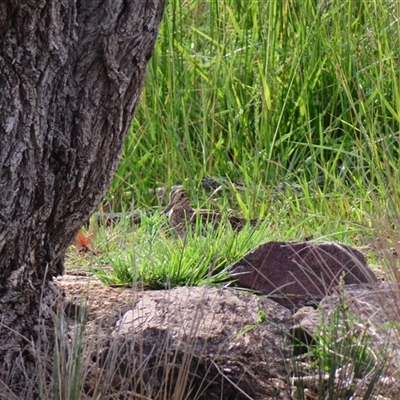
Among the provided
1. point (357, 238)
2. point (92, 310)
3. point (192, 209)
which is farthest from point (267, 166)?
point (92, 310)

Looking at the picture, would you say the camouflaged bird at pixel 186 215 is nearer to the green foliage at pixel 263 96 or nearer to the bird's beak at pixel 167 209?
the bird's beak at pixel 167 209

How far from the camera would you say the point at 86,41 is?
223 centimetres

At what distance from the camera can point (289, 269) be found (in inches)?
121

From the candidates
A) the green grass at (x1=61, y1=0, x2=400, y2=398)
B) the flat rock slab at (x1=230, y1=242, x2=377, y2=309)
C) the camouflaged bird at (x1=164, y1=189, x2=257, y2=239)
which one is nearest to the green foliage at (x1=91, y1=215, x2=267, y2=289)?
the flat rock slab at (x1=230, y1=242, x2=377, y2=309)

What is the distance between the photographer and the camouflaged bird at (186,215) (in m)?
3.97

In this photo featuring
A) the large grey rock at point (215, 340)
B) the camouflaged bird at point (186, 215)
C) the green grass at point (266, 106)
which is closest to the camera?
the large grey rock at point (215, 340)

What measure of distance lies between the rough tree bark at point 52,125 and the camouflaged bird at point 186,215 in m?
1.53

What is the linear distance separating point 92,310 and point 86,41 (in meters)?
0.91

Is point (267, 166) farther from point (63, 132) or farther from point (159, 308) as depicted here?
point (63, 132)

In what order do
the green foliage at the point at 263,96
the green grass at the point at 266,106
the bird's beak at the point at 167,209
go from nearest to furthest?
the bird's beak at the point at 167,209 → the green grass at the point at 266,106 → the green foliage at the point at 263,96

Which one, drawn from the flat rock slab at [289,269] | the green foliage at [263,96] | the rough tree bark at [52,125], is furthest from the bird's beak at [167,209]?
the rough tree bark at [52,125]

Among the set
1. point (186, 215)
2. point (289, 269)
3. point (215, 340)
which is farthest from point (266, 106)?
point (215, 340)

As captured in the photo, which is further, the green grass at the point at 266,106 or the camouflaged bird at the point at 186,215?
the green grass at the point at 266,106

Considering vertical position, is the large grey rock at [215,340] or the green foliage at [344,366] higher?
the green foliage at [344,366]
